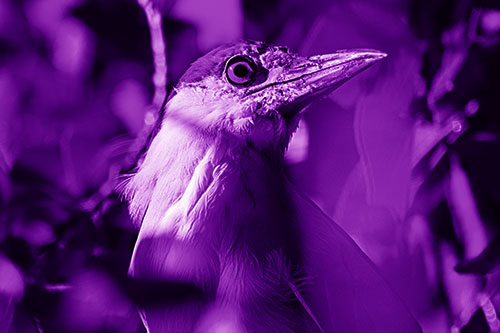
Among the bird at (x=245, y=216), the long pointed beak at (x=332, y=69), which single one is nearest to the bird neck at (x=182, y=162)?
the bird at (x=245, y=216)

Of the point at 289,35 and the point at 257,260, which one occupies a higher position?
the point at 289,35

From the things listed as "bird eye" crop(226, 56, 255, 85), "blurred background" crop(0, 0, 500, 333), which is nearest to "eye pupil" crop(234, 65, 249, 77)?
"bird eye" crop(226, 56, 255, 85)

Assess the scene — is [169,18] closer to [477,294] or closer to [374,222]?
[374,222]

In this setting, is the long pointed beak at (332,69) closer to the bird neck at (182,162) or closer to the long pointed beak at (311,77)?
the long pointed beak at (311,77)

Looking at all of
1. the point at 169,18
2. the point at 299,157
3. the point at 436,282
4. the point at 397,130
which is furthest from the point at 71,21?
the point at 436,282

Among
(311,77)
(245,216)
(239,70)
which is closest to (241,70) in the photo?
(239,70)

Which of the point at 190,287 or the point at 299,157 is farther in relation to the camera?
the point at 299,157
